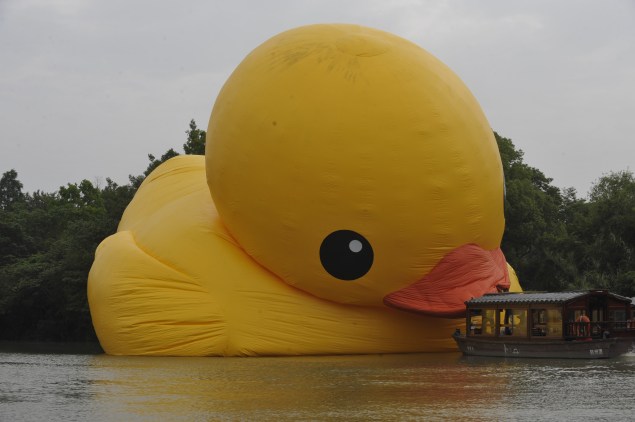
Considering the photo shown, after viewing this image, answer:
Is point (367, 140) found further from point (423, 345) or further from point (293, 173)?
point (423, 345)

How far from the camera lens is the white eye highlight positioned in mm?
24086

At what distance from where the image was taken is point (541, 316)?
25.4m

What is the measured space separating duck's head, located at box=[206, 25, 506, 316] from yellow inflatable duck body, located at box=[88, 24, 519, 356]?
0.11ft

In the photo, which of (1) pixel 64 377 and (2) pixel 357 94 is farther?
(2) pixel 357 94

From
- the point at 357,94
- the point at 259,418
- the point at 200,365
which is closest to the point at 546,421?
the point at 259,418

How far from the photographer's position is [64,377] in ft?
66.9

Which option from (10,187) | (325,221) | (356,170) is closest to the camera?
(356,170)

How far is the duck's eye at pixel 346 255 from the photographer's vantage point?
2406 centimetres

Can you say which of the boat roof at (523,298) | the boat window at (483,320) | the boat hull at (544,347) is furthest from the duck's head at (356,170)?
the boat hull at (544,347)

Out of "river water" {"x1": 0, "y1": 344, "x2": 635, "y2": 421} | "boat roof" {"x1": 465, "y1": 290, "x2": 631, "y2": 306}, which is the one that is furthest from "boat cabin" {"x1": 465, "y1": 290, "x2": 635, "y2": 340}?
"river water" {"x1": 0, "y1": 344, "x2": 635, "y2": 421}

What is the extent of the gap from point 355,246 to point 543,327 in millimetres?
5167

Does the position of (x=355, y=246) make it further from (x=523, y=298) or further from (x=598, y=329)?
(x=598, y=329)

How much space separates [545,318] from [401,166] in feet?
17.8

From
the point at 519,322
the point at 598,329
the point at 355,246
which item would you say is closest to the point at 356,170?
the point at 355,246
